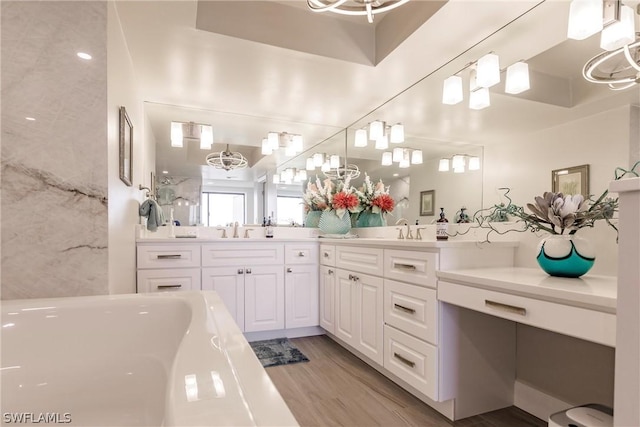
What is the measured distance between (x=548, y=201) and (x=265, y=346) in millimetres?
2286

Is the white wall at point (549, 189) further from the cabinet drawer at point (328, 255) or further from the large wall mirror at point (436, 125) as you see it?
the cabinet drawer at point (328, 255)

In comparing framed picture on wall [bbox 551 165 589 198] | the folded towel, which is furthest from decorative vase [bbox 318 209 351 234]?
framed picture on wall [bbox 551 165 589 198]

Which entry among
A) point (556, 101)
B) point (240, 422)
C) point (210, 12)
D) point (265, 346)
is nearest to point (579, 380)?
point (556, 101)

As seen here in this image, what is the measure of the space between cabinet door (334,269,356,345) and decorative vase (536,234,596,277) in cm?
134

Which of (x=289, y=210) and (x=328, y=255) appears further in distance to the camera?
(x=289, y=210)

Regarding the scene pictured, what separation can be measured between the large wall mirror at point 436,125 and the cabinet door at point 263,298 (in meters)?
0.70

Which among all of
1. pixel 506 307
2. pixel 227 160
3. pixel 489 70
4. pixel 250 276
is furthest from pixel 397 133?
pixel 506 307

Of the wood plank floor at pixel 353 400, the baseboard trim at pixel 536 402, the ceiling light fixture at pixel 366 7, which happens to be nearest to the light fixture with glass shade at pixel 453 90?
the ceiling light fixture at pixel 366 7

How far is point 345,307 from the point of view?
256cm

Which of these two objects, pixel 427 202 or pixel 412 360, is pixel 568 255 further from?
pixel 427 202

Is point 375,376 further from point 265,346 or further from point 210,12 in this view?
point 210,12

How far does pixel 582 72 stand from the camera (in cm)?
157

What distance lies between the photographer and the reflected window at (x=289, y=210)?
11.4 ft

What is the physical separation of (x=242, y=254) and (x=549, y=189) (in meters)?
2.24
